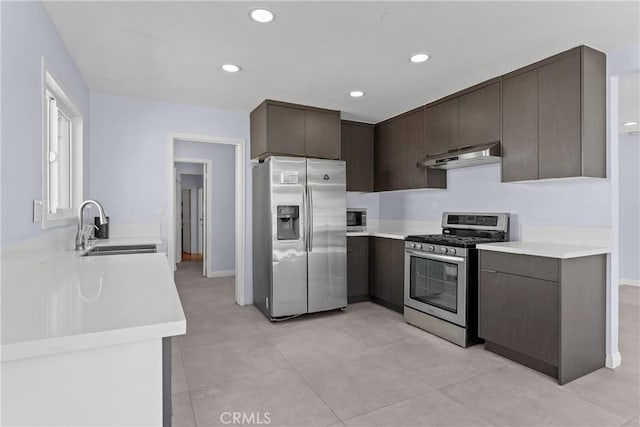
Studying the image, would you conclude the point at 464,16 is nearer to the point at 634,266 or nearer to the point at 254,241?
the point at 254,241

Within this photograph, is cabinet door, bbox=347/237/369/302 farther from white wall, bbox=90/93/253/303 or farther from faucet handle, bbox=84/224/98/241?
faucet handle, bbox=84/224/98/241

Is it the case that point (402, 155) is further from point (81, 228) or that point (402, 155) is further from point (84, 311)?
point (84, 311)

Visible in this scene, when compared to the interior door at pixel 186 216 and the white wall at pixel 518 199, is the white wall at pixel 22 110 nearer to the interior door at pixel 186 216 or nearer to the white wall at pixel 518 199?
the white wall at pixel 518 199

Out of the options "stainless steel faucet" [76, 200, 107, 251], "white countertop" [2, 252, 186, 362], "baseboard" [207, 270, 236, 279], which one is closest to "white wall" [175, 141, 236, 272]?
"baseboard" [207, 270, 236, 279]

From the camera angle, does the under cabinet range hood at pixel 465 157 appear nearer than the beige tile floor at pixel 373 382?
No

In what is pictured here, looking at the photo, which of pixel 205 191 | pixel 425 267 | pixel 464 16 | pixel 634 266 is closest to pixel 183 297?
pixel 205 191

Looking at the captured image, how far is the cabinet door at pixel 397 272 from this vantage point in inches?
158

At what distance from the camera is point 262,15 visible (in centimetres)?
220

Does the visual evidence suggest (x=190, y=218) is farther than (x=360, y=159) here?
Yes

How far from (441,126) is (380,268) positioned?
182cm

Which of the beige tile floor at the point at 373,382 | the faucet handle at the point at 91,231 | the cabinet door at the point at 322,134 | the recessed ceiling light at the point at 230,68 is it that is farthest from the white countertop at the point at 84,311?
the cabinet door at the point at 322,134

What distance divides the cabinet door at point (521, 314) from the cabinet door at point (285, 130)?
7.55ft

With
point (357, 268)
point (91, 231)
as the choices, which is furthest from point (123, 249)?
point (357, 268)

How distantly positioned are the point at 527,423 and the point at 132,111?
436 centimetres
